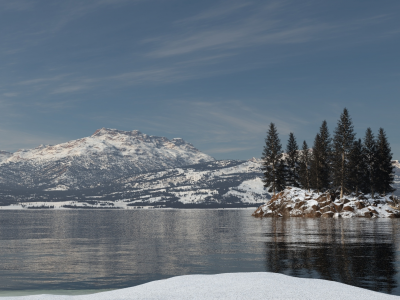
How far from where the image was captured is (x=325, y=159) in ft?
445

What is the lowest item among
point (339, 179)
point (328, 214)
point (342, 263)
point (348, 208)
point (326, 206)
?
point (342, 263)

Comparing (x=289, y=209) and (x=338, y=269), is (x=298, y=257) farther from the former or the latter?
(x=289, y=209)

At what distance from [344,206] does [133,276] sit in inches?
3967

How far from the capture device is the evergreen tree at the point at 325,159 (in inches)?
5236

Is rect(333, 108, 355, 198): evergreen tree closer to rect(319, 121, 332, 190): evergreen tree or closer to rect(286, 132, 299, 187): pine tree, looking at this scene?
rect(319, 121, 332, 190): evergreen tree

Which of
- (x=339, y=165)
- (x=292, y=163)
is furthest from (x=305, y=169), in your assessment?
(x=339, y=165)

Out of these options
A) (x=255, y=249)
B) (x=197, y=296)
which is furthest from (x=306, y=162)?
(x=197, y=296)

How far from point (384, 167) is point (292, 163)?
102 ft

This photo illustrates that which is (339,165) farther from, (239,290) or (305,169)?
(239,290)

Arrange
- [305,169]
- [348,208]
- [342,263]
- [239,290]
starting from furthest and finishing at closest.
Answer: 1. [305,169]
2. [348,208]
3. [342,263]
4. [239,290]

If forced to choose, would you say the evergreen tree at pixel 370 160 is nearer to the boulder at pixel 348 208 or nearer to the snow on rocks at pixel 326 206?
the snow on rocks at pixel 326 206

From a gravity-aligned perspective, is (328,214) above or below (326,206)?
below

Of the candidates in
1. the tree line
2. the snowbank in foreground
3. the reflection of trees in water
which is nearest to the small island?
the tree line

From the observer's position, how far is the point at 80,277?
25.8 m
